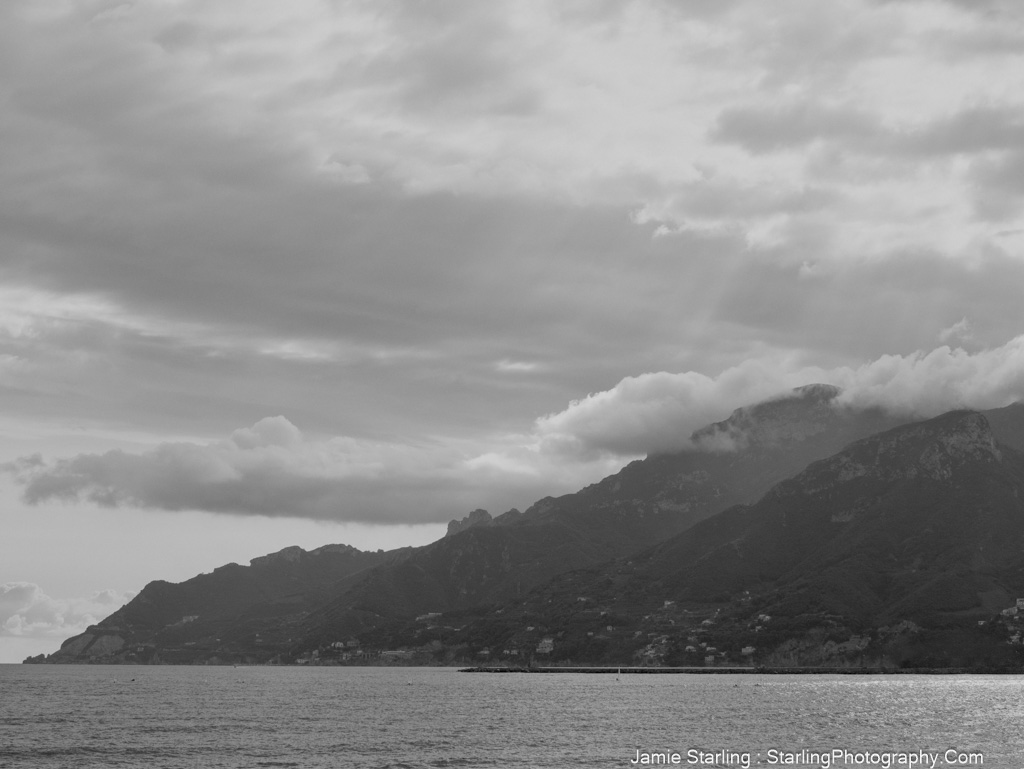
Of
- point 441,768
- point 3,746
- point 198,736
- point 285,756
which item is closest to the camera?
point 441,768

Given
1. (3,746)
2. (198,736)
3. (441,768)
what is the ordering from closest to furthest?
(441,768) < (3,746) < (198,736)

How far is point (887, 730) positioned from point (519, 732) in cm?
6276

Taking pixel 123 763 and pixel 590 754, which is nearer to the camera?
pixel 123 763

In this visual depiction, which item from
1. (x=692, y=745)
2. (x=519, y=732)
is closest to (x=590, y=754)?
(x=692, y=745)

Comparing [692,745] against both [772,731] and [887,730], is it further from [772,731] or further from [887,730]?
[887,730]

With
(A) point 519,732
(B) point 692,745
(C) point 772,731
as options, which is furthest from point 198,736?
(C) point 772,731

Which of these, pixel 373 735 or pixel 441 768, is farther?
pixel 373 735

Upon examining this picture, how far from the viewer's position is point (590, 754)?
155750mm

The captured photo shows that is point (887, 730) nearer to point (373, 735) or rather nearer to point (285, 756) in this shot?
point (373, 735)

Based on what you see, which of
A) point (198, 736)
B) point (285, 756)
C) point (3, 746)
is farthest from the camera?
point (198, 736)

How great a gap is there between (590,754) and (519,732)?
3512 centimetres

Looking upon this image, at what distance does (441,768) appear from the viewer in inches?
5595

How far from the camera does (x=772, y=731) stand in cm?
18488

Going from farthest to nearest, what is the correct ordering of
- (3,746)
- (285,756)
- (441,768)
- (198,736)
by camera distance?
(198,736) < (3,746) < (285,756) < (441,768)
